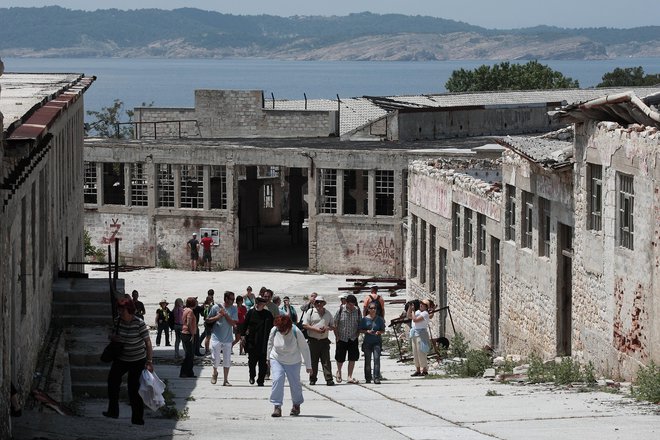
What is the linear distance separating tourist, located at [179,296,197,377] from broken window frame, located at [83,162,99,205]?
1084 inches

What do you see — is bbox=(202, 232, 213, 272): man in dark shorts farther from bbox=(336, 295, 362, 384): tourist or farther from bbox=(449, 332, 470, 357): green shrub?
bbox=(336, 295, 362, 384): tourist

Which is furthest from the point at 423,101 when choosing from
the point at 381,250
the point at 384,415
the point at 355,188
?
the point at 384,415

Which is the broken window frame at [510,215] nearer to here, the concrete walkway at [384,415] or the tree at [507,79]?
the concrete walkway at [384,415]

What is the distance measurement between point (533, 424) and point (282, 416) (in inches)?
126

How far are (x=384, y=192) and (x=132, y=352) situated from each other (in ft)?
104

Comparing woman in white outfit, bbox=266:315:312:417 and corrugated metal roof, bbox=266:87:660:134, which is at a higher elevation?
corrugated metal roof, bbox=266:87:660:134

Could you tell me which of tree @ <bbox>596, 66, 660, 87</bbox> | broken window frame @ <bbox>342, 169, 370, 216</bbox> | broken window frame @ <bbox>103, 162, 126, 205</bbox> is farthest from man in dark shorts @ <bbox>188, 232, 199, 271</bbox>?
tree @ <bbox>596, 66, 660, 87</bbox>

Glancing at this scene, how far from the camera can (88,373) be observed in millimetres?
20984

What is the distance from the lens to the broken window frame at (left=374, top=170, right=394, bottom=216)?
4869 centimetres

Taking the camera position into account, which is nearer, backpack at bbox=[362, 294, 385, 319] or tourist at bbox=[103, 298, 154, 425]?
tourist at bbox=[103, 298, 154, 425]

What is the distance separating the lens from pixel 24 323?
758 inches

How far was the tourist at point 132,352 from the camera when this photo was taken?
17422 millimetres

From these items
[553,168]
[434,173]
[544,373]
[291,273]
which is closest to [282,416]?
[544,373]

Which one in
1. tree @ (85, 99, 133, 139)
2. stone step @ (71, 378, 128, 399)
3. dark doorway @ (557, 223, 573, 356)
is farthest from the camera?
tree @ (85, 99, 133, 139)
